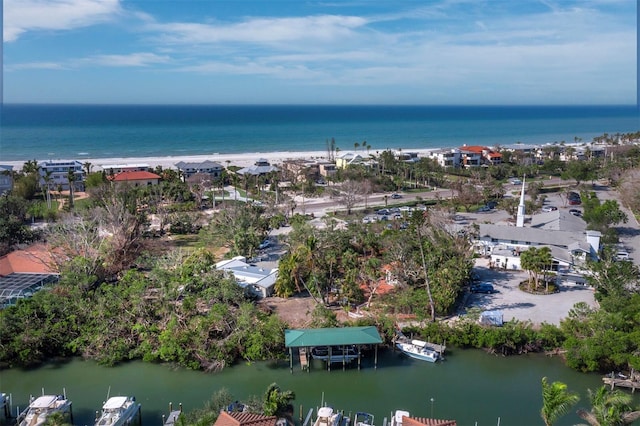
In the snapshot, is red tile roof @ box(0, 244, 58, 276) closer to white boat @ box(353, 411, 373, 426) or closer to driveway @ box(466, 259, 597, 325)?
white boat @ box(353, 411, 373, 426)

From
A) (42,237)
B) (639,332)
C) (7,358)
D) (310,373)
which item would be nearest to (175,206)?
(42,237)

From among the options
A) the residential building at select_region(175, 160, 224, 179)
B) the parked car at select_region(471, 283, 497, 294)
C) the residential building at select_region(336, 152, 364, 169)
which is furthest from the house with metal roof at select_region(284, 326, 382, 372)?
the residential building at select_region(336, 152, 364, 169)

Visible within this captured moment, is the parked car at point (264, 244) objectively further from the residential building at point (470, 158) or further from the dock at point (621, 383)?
the residential building at point (470, 158)

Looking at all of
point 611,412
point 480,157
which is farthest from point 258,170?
point 611,412

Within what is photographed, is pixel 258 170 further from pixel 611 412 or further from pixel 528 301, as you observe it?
pixel 611 412

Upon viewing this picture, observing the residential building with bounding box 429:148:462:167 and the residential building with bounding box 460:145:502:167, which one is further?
the residential building with bounding box 460:145:502:167

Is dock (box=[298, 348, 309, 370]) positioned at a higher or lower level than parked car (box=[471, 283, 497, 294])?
lower
